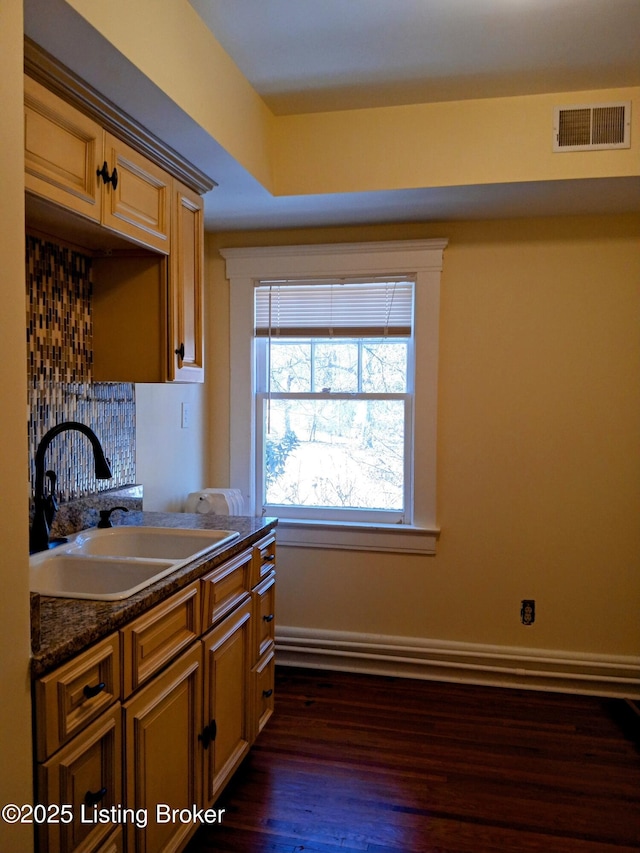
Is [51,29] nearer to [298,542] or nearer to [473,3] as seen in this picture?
[473,3]

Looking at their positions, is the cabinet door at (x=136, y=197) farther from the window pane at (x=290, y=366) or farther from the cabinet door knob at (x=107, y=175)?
the window pane at (x=290, y=366)

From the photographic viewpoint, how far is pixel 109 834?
132 centimetres

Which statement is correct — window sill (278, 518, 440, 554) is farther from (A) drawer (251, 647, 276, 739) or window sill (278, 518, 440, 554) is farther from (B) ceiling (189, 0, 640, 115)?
(B) ceiling (189, 0, 640, 115)

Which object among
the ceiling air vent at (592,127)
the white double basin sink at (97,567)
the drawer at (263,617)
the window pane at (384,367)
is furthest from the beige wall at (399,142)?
the drawer at (263,617)

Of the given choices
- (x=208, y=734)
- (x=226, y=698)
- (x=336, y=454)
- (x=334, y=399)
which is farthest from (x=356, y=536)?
(x=208, y=734)

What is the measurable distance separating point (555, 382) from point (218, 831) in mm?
2289

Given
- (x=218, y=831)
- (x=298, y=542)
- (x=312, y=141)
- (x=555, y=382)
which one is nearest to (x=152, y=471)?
(x=298, y=542)

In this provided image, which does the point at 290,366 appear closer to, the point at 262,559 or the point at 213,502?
the point at 213,502

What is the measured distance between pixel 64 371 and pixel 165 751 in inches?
47.0

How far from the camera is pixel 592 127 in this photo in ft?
7.47

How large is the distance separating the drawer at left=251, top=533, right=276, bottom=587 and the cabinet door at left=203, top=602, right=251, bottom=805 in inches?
4.4

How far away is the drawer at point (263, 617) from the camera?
86.0 inches

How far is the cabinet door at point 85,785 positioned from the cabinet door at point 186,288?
3.87 ft

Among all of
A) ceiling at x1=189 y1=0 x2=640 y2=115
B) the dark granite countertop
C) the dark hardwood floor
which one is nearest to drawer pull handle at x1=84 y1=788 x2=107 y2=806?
the dark granite countertop
